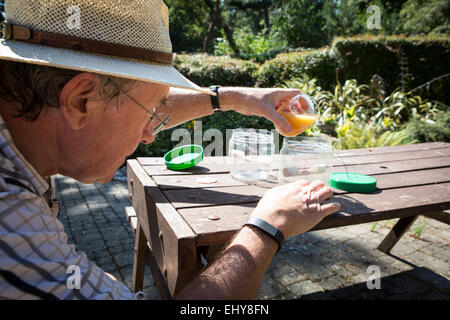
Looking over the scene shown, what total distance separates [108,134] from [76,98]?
0.17 metres

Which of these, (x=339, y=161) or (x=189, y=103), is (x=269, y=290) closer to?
(x=339, y=161)

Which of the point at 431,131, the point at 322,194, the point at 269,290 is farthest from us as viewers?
the point at 431,131

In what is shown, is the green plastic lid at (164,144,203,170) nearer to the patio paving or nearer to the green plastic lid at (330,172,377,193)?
the green plastic lid at (330,172,377,193)

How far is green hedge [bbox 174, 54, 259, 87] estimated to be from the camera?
804 centimetres

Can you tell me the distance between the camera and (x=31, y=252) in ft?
2.54

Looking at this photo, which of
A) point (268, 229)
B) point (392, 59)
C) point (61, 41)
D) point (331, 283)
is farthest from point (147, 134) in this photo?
point (392, 59)

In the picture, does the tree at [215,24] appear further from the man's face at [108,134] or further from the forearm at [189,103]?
the man's face at [108,134]

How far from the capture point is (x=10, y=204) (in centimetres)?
78

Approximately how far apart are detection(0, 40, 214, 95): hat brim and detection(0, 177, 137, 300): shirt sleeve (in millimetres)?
325

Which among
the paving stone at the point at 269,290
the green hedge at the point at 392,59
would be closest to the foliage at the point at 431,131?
the paving stone at the point at 269,290

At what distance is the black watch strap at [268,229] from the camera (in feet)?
3.74

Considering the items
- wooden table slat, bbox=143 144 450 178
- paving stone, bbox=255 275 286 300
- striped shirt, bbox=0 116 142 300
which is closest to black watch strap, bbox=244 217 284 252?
striped shirt, bbox=0 116 142 300
